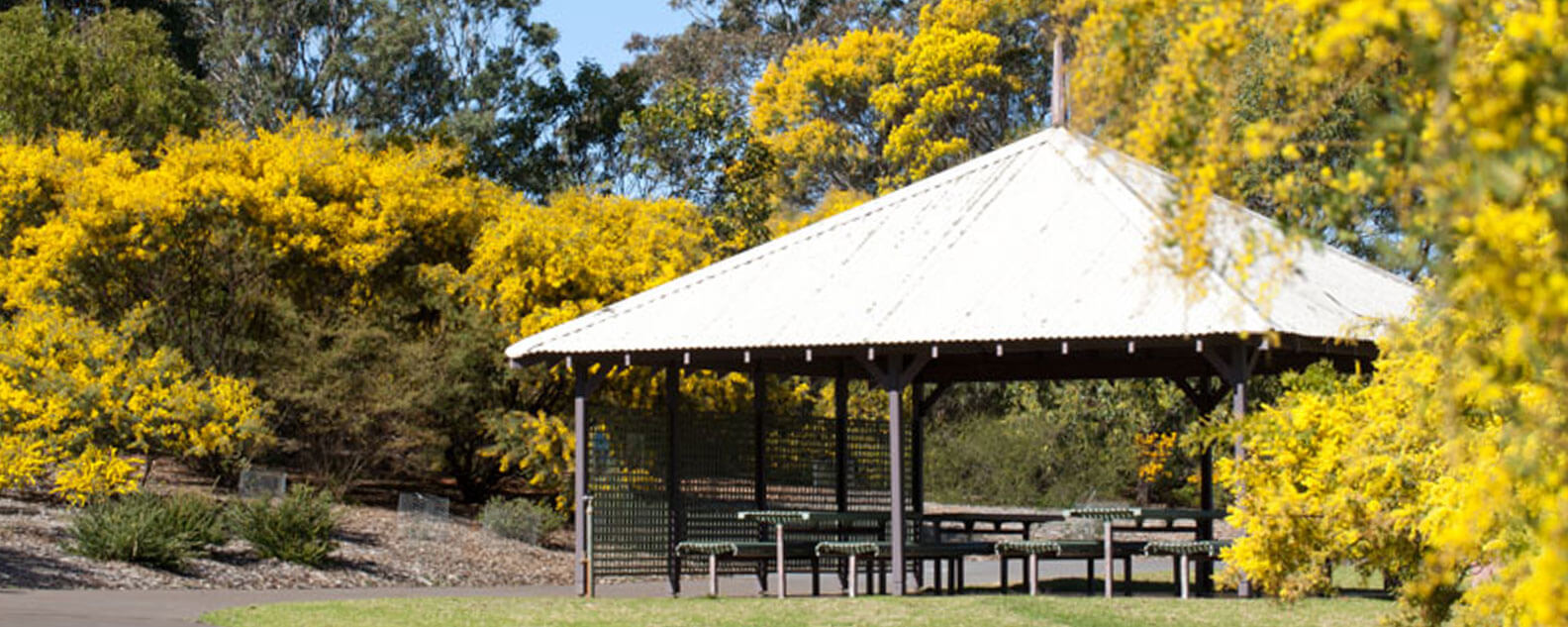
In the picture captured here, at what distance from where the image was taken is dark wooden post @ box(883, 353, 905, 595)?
16.2 metres

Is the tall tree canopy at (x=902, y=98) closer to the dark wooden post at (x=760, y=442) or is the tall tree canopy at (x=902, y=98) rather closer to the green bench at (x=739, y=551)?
the dark wooden post at (x=760, y=442)

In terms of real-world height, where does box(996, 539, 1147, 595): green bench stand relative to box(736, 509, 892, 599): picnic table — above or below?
below

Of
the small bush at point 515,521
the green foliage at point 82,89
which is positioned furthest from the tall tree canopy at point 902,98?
the small bush at point 515,521

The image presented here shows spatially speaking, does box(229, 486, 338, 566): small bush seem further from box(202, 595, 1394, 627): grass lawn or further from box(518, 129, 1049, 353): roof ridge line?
box(202, 595, 1394, 627): grass lawn

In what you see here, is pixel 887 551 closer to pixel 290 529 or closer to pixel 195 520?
pixel 290 529

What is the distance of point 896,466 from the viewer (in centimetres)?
1639

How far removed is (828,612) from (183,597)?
528 centimetres

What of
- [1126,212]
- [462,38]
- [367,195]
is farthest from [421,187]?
[462,38]

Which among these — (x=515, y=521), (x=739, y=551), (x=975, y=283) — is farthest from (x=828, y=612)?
(x=515, y=521)

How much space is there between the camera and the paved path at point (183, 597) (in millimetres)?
13020

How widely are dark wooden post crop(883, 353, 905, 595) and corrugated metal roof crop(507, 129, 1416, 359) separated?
1.46 ft

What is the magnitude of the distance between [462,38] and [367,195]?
23184 mm

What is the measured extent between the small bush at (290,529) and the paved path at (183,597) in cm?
97

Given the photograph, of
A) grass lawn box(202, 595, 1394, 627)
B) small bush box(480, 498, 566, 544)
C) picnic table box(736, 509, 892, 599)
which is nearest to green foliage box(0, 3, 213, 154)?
small bush box(480, 498, 566, 544)
